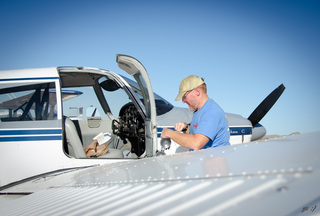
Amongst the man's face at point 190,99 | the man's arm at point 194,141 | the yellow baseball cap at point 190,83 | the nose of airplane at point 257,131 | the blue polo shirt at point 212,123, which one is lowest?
the nose of airplane at point 257,131

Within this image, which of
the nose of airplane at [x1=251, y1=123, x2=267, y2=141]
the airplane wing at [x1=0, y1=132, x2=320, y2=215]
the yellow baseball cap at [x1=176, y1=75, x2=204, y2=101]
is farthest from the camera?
the nose of airplane at [x1=251, y1=123, x2=267, y2=141]

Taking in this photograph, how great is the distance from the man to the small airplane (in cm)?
52

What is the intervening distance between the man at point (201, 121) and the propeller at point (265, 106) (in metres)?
3.57

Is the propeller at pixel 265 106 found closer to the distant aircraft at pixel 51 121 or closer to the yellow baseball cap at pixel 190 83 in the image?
the distant aircraft at pixel 51 121

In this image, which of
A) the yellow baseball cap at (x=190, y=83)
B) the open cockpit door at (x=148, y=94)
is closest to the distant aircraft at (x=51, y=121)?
the open cockpit door at (x=148, y=94)

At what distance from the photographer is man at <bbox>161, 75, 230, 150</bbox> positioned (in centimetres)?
256

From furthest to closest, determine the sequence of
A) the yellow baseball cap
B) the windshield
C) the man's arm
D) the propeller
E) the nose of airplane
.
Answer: the nose of airplane < the propeller < the windshield < the yellow baseball cap < the man's arm

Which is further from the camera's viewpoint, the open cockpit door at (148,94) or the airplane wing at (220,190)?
the open cockpit door at (148,94)

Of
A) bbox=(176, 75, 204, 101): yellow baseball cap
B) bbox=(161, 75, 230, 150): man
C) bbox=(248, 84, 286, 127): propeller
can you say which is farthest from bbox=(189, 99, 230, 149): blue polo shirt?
bbox=(248, 84, 286, 127): propeller

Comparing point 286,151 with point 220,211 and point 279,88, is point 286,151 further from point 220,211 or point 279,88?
point 279,88

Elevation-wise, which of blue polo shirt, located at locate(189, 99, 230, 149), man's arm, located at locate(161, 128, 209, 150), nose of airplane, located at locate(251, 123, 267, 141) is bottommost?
nose of airplane, located at locate(251, 123, 267, 141)

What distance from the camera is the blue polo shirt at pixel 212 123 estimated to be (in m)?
2.57

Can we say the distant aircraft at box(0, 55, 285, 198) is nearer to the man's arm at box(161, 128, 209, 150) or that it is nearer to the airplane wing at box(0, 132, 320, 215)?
the man's arm at box(161, 128, 209, 150)

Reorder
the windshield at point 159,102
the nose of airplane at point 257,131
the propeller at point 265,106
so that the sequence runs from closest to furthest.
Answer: the windshield at point 159,102
the propeller at point 265,106
the nose of airplane at point 257,131
